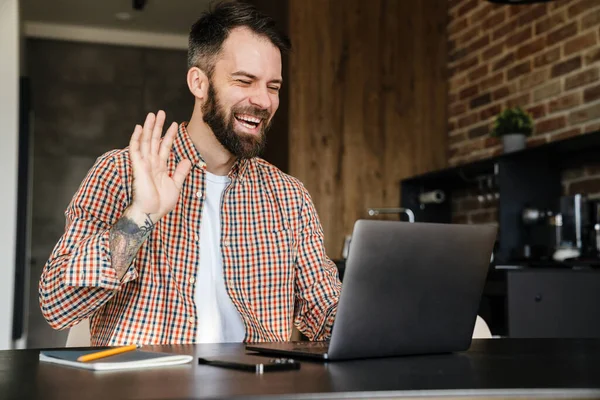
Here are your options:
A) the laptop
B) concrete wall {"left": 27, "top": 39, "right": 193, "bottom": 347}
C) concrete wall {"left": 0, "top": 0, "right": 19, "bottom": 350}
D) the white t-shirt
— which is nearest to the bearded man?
the white t-shirt

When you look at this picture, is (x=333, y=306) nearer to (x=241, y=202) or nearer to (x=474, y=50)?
(x=241, y=202)

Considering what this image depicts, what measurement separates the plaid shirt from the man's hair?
213mm

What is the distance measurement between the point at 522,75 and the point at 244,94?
265cm

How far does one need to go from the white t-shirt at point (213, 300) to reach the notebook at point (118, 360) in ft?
2.23

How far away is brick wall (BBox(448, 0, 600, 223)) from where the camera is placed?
3781mm

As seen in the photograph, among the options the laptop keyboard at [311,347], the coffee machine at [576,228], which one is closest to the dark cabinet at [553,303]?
the coffee machine at [576,228]

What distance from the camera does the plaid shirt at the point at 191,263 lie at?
5.64 feet

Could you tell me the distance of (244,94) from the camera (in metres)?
2.05

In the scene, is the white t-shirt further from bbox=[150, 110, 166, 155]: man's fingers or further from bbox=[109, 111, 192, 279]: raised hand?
bbox=[150, 110, 166, 155]: man's fingers

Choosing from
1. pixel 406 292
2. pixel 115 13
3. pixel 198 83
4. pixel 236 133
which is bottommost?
pixel 406 292

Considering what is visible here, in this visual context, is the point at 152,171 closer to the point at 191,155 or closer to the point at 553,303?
the point at 191,155

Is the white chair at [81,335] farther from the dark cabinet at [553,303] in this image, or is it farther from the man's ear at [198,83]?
the dark cabinet at [553,303]

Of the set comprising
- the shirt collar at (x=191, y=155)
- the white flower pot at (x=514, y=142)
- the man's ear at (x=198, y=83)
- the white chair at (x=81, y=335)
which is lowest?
the white chair at (x=81, y=335)

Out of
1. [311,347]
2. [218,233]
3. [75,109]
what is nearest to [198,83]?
[218,233]
